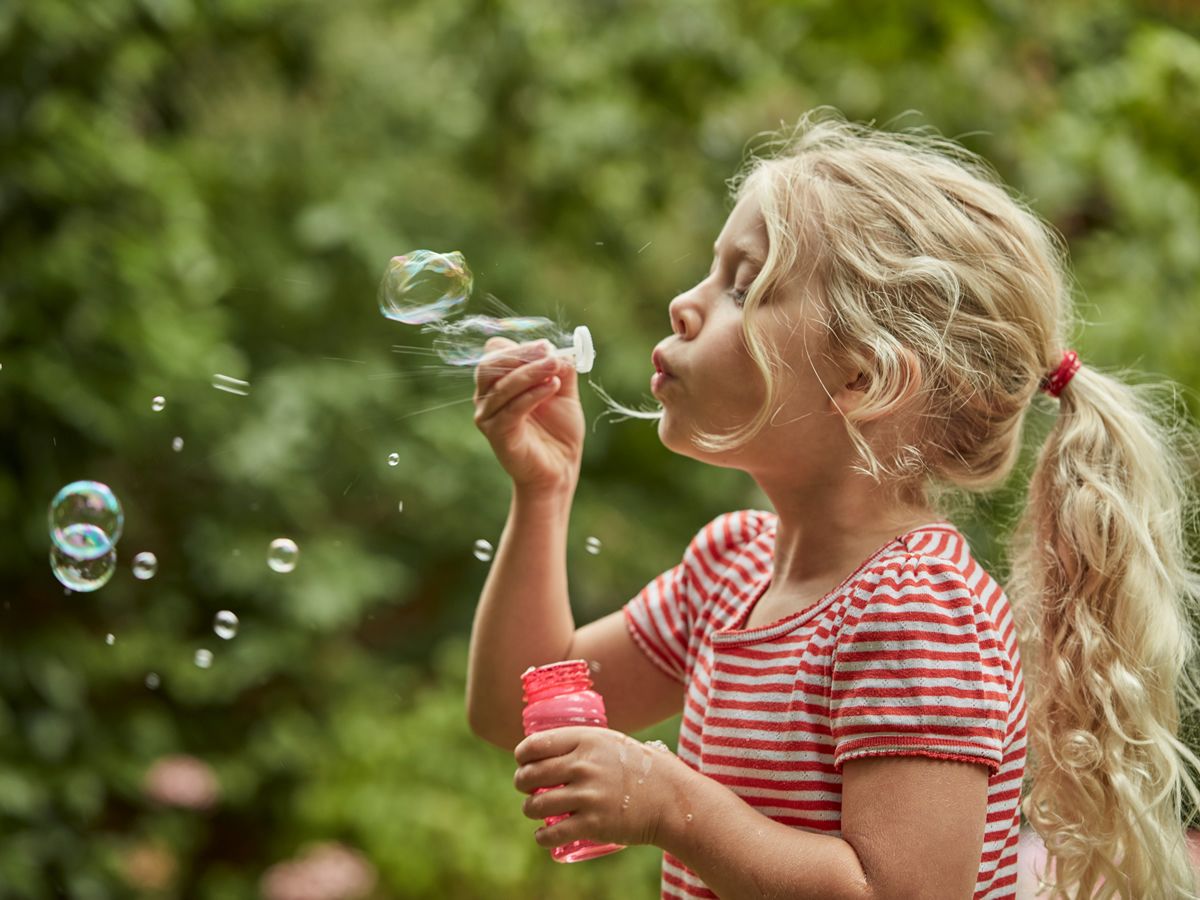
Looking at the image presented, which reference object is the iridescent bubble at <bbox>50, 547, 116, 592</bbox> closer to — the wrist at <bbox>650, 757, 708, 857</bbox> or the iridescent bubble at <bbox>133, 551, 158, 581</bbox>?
the iridescent bubble at <bbox>133, 551, 158, 581</bbox>

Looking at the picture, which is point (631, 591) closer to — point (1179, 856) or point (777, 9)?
point (777, 9)

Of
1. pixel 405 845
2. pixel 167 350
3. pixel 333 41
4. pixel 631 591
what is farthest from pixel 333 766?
pixel 333 41

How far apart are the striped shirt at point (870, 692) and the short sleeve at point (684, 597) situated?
0.09 metres

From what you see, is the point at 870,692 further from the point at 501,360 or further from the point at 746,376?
the point at 501,360

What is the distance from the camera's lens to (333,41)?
3.08 metres

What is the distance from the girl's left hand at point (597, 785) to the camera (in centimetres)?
96

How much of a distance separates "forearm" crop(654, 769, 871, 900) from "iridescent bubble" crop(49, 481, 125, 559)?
2.93ft

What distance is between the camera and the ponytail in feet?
3.63

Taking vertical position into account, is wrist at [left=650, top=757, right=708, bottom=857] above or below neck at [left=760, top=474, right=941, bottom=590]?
below

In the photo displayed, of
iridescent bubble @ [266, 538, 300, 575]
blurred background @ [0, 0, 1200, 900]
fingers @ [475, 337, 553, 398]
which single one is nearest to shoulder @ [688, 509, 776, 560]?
fingers @ [475, 337, 553, 398]

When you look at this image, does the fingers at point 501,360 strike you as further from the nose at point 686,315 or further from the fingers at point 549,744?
the fingers at point 549,744

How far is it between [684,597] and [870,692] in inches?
12.8

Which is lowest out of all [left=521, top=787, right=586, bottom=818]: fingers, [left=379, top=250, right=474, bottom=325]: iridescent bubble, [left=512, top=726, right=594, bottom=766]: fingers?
[left=521, top=787, right=586, bottom=818]: fingers

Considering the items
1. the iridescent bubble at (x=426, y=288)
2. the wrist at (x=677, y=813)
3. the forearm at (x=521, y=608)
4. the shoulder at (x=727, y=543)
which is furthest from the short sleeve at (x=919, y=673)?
the iridescent bubble at (x=426, y=288)
